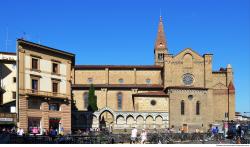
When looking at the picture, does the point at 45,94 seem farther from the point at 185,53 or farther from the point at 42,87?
the point at 185,53

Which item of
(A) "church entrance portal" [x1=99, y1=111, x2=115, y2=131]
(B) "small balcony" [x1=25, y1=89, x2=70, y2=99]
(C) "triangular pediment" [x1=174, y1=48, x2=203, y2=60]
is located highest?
(C) "triangular pediment" [x1=174, y1=48, x2=203, y2=60]

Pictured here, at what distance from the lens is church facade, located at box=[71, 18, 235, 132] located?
6888 centimetres

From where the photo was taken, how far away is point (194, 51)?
76188 millimetres

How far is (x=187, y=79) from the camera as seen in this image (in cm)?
7612

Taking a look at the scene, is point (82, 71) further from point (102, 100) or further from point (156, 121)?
point (156, 121)

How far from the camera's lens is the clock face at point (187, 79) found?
76.0 meters

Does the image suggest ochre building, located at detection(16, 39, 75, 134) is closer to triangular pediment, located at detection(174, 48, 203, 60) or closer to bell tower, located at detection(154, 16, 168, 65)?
triangular pediment, located at detection(174, 48, 203, 60)

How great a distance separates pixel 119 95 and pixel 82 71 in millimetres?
8745

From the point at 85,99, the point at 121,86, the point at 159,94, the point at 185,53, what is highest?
the point at 185,53

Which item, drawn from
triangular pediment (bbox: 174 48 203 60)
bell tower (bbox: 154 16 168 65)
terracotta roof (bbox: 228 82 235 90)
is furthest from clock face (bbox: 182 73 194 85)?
bell tower (bbox: 154 16 168 65)

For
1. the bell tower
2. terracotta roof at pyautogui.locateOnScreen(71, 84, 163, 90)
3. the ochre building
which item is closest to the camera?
the ochre building

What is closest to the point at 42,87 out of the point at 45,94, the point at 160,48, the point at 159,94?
the point at 45,94

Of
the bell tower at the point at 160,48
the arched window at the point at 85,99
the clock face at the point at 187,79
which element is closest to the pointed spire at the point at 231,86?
the clock face at the point at 187,79

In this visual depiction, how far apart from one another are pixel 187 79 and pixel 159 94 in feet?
26.0
